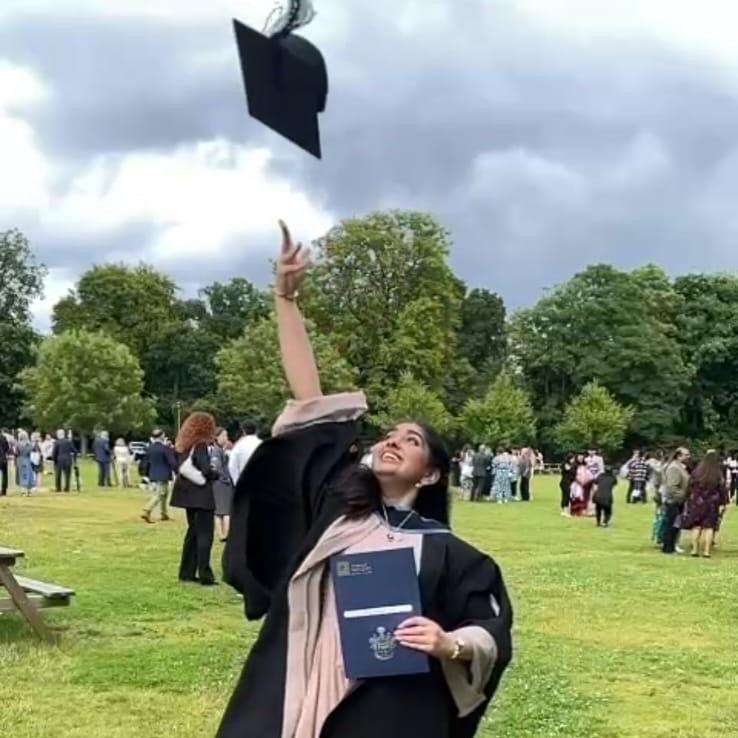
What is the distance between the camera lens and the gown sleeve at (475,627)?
345cm

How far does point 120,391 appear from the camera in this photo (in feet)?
242

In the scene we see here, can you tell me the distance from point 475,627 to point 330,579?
406 mm

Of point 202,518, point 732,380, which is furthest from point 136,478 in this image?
point 732,380

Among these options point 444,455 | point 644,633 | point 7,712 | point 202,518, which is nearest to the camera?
point 444,455

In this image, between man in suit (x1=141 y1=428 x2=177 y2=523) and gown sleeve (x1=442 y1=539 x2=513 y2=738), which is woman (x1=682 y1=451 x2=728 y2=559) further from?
gown sleeve (x1=442 y1=539 x2=513 y2=738)

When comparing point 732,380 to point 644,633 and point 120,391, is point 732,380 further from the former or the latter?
point 644,633

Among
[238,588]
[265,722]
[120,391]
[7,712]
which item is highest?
[120,391]

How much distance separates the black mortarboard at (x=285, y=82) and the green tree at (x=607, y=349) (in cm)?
7517

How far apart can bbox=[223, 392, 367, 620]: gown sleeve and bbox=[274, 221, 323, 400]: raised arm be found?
10 cm

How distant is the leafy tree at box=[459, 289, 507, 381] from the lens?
98625 mm

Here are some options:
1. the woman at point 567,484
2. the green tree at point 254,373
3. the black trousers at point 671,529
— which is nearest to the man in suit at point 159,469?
the black trousers at point 671,529

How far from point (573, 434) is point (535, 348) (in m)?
12.0

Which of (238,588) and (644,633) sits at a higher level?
(238,588)

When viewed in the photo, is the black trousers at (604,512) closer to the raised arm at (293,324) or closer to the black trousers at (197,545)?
the black trousers at (197,545)
